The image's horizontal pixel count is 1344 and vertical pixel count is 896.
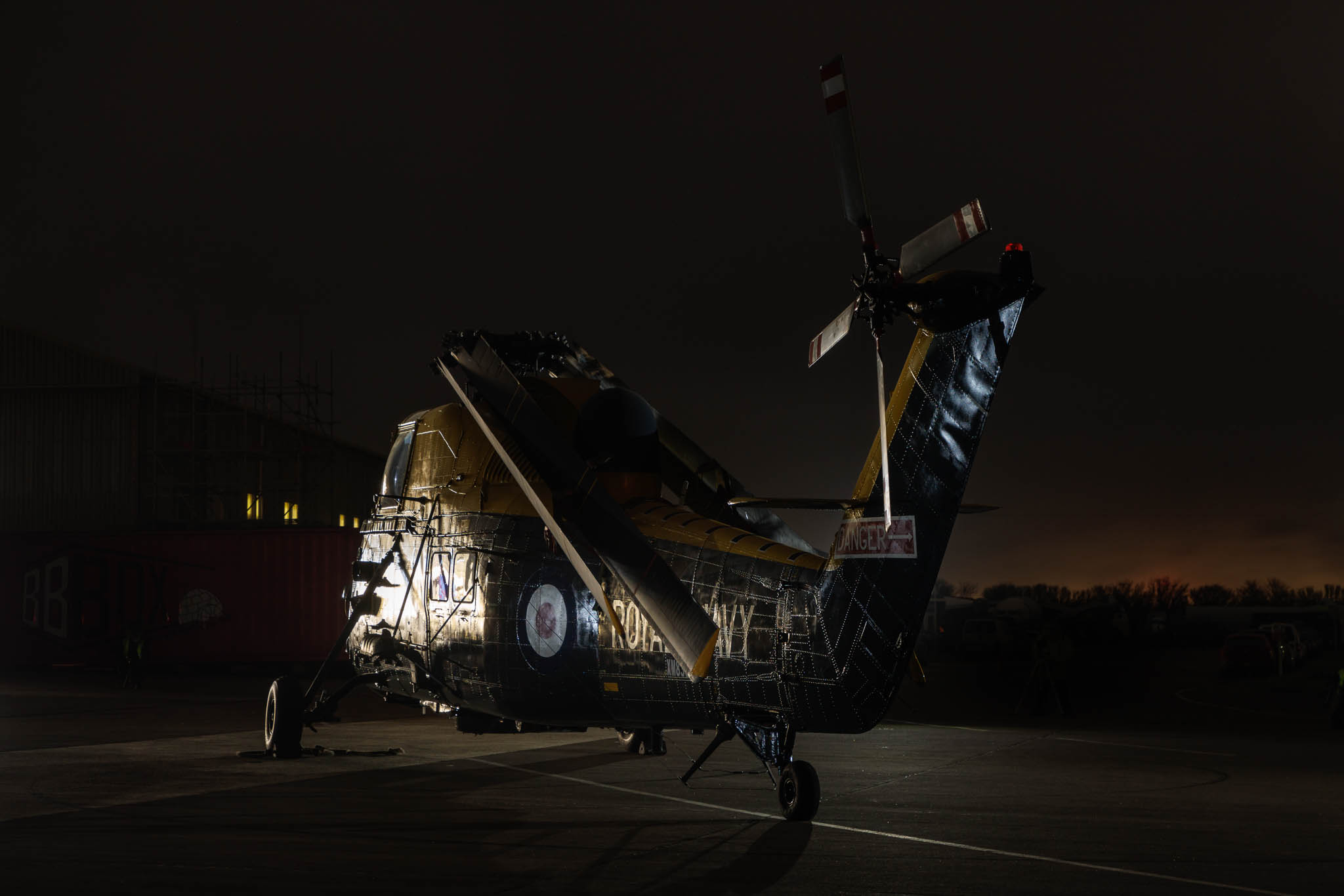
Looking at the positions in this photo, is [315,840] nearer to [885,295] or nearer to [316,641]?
[885,295]

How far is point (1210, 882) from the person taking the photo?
8.78m

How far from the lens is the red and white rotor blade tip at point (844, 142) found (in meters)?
8.90

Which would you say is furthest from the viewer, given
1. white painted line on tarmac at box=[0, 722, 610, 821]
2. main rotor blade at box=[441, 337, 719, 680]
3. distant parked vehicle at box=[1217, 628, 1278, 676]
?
distant parked vehicle at box=[1217, 628, 1278, 676]

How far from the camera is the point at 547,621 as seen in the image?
12250mm

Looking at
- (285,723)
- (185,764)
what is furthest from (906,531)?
A: (185,764)

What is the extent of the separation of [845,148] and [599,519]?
4156mm

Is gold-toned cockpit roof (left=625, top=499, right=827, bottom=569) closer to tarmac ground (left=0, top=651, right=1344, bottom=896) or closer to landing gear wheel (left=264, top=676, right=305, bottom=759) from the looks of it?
tarmac ground (left=0, top=651, right=1344, bottom=896)

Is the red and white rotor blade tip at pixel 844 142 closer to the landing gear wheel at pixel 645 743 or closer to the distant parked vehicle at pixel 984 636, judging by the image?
the landing gear wheel at pixel 645 743

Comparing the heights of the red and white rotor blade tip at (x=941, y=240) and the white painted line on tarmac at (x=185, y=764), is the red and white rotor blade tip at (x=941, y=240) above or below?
above

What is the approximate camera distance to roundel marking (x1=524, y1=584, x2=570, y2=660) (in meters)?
12.1

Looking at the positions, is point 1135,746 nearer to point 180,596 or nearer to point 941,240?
point 941,240

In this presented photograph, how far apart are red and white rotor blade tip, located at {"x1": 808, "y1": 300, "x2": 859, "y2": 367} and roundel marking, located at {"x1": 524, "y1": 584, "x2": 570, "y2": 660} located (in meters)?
4.03

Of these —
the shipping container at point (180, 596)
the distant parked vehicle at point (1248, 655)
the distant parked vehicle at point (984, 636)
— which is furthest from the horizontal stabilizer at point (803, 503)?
the distant parked vehicle at point (984, 636)

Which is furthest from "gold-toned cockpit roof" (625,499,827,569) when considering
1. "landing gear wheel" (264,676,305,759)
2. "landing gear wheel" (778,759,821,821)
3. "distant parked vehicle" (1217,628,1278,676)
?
"distant parked vehicle" (1217,628,1278,676)
